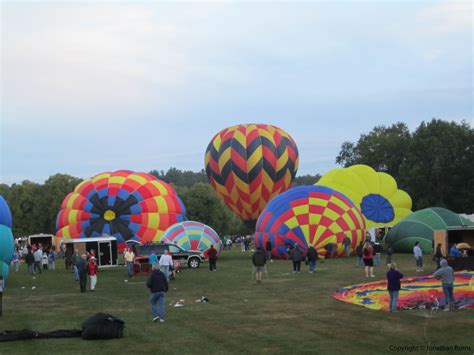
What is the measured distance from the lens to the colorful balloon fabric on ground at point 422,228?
35.2m

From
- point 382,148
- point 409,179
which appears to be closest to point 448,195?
point 409,179

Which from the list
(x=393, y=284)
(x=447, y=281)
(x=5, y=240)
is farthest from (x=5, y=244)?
(x=447, y=281)

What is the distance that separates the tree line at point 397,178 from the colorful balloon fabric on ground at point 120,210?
22.4 feet

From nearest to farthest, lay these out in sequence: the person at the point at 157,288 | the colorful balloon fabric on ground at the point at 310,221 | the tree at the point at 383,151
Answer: the person at the point at 157,288, the colorful balloon fabric on ground at the point at 310,221, the tree at the point at 383,151

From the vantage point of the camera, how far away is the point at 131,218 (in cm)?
3988

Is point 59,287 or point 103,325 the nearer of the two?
point 103,325

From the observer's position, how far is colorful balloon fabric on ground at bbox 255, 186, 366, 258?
32.4m

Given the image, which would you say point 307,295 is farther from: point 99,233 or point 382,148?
point 382,148

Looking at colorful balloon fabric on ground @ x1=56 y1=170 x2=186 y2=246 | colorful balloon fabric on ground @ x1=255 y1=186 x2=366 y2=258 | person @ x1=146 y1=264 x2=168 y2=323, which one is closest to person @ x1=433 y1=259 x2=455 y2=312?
person @ x1=146 y1=264 x2=168 y2=323

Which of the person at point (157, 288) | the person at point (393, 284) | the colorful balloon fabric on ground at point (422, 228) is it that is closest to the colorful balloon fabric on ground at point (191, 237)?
the colorful balloon fabric on ground at point (422, 228)

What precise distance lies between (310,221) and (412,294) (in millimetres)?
15247

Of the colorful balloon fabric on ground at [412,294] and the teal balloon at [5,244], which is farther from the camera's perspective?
the teal balloon at [5,244]

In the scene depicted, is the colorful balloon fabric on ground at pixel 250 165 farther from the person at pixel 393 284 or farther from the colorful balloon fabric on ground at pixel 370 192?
the person at pixel 393 284

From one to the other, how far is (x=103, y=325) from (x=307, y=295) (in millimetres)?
7323
